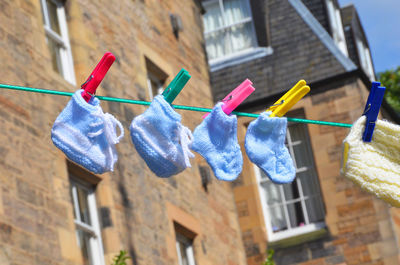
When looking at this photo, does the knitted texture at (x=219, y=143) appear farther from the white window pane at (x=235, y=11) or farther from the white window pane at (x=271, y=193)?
the white window pane at (x=235, y=11)

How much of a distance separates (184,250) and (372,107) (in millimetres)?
7558

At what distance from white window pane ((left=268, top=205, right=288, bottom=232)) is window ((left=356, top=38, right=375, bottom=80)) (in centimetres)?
399

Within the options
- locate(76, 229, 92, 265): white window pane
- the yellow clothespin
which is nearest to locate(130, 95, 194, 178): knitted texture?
the yellow clothespin

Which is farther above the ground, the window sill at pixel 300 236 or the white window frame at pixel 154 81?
the white window frame at pixel 154 81

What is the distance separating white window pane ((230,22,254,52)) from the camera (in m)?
18.6

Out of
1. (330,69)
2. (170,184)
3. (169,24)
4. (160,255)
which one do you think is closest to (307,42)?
(330,69)

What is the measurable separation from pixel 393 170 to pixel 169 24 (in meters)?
9.16

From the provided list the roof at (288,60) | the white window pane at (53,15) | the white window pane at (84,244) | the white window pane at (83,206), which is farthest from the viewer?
the roof at (288,60)

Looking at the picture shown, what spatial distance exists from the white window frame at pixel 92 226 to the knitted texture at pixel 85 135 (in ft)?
15.2

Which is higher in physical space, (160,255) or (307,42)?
(307,42)

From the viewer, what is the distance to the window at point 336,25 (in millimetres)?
18500

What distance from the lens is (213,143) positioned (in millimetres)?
7195

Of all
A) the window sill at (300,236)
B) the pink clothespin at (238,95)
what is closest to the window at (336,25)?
the window sill at (300,236)

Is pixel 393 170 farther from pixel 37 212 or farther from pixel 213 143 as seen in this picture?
pixel 37 212
